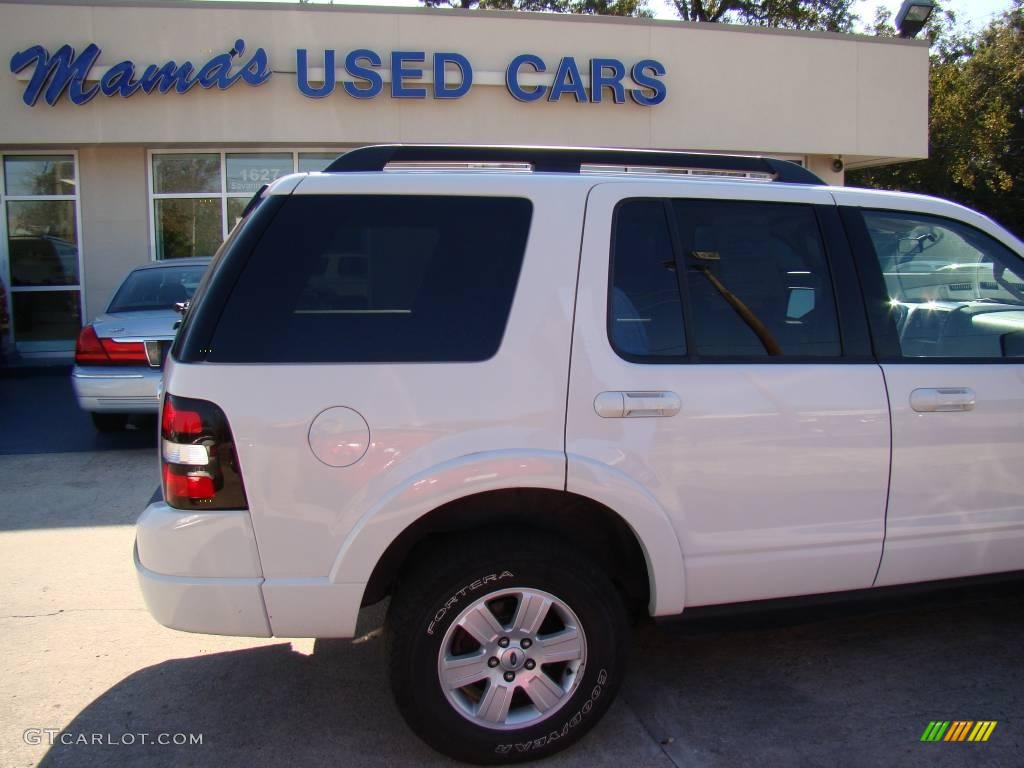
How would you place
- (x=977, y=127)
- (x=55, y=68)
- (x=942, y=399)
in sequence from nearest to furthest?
1. (x=942, y=399)
2. (x=55, y=68)
3. (x=977, y=127)

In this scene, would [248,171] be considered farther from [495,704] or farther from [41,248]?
[495,704]

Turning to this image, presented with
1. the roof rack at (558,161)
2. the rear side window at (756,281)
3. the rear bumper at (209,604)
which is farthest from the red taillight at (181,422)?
the rear side window at (756,281)

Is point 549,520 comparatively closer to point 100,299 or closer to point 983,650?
point 983,650

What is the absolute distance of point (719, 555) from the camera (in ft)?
9.81

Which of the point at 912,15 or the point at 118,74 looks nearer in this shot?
the point at 118,74

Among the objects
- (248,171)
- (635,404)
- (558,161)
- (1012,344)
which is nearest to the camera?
(635,404)

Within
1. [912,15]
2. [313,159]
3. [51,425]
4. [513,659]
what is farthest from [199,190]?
[912,15]

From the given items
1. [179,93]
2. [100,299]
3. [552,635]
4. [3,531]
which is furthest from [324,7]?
[552,635]

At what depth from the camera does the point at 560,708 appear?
9.58 ft

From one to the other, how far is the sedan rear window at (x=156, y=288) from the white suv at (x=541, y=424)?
5490mm

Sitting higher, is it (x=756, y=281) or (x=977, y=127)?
(x=977, y=127)

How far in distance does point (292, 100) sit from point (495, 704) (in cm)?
1149

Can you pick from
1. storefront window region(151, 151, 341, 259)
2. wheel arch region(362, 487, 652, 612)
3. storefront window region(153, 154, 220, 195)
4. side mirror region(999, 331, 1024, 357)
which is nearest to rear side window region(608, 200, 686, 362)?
wheel arch region(362, 487, 652, 612)

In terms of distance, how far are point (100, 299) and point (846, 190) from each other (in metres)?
12.5
